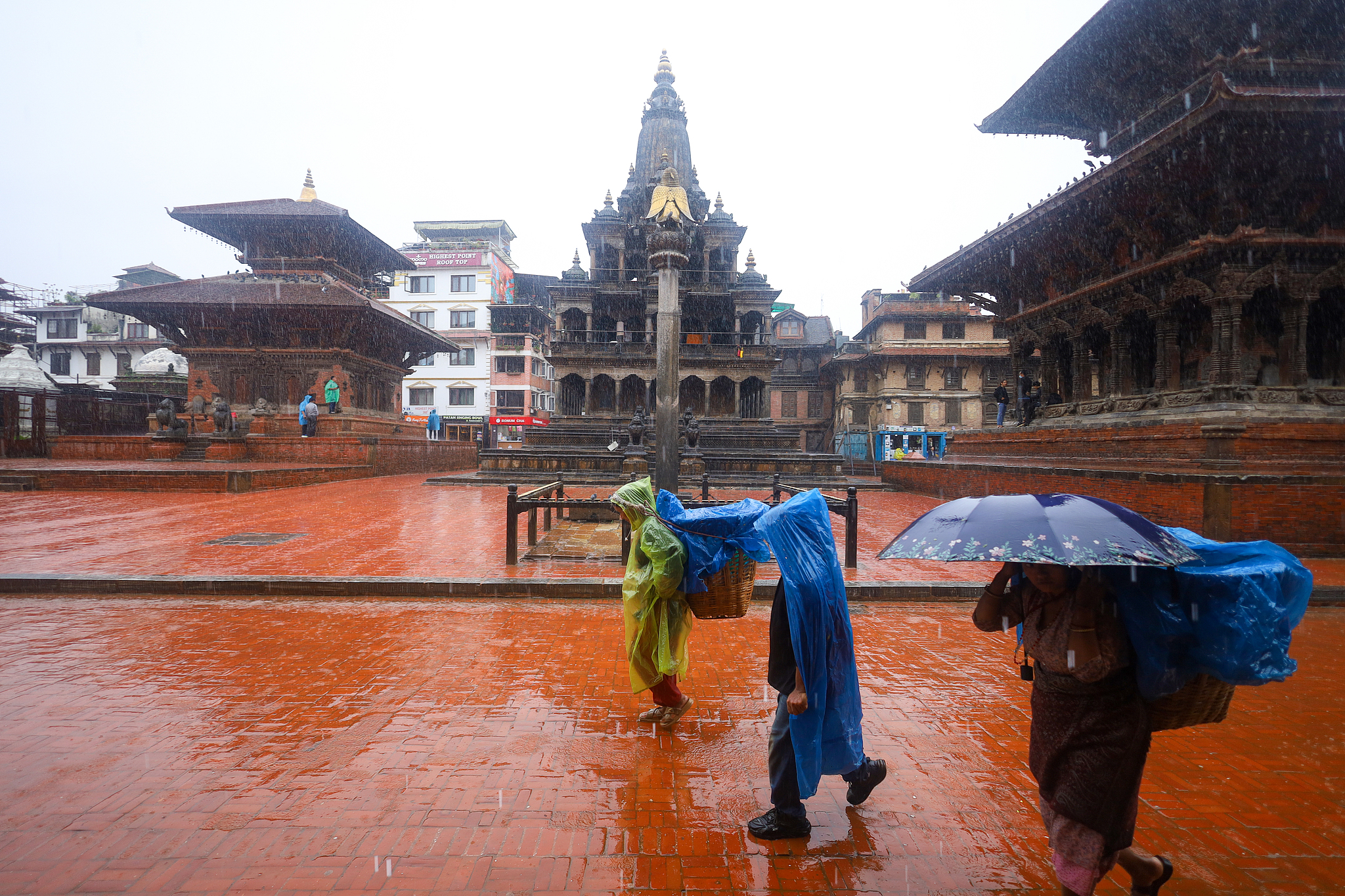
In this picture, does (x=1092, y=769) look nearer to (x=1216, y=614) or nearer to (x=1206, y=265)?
(x=1216, y=614)

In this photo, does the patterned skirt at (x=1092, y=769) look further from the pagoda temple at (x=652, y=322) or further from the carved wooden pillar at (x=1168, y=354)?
the pagoda temple at (x=652, y=322)

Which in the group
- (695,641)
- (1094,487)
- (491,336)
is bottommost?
(695,641)

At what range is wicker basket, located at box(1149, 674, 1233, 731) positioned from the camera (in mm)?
2002

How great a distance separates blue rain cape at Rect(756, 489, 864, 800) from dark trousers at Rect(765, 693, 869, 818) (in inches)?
1.7

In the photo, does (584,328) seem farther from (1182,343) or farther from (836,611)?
(836,611)

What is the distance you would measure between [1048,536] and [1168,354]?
48.5ft

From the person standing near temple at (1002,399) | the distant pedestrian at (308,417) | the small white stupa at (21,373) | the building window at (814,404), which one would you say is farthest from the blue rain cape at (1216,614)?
the building window at (814,404)

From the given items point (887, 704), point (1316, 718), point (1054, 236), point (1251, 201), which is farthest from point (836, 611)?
point (1054, 236)

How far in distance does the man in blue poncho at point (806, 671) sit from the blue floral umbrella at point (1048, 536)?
49 cm

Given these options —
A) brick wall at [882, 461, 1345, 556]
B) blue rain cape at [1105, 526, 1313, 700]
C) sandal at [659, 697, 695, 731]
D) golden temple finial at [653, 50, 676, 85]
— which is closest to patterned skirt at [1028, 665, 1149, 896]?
blue rain cape at [1105, 526, 1313, 700]

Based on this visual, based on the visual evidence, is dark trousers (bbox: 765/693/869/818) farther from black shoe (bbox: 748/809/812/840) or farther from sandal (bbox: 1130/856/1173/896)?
sandal (bbox: 1130/856/1173/896)

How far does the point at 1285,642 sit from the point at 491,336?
50282mm

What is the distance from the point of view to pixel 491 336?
1914 inches

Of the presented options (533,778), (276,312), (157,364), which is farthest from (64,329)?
(533,778)
